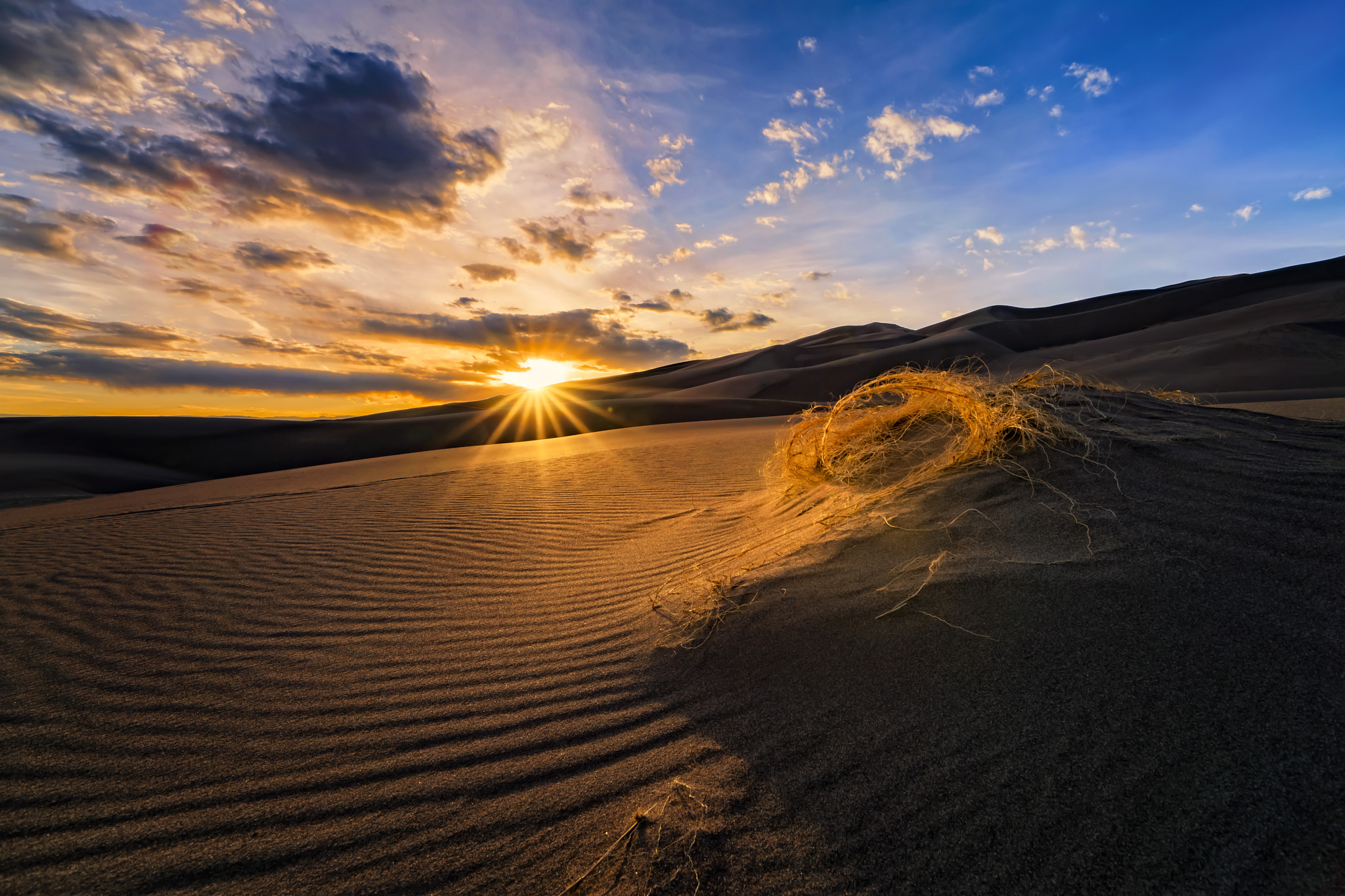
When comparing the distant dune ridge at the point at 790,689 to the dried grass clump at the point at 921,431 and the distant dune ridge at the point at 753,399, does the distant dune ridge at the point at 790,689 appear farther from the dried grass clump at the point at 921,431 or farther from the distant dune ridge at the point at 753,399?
the distant dune ridge at the point at 753,399

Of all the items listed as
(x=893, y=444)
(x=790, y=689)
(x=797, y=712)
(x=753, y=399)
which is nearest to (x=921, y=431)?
(x=893, y=444)

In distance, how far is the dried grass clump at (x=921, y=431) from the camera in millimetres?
3480

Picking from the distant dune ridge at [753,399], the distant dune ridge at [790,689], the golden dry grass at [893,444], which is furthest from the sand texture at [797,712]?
the distant dune ridge at [753,399]

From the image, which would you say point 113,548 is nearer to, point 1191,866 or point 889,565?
point 889,565

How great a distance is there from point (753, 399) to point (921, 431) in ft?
70.1

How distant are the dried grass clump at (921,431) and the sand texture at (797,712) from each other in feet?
0.77

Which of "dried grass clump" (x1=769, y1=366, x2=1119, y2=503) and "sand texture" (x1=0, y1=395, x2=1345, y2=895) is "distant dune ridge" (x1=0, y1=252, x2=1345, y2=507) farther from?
"sand texture" (x1=0, y1=395, x2=1345, y2=895)

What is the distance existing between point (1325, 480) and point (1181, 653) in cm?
165

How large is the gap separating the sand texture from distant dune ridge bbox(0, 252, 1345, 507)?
3.83 metres

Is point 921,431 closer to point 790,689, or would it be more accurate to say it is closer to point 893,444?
point 893,444

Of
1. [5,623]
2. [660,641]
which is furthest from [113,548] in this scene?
[660,641]

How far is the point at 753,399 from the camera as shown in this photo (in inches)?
1006

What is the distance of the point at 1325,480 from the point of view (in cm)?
263

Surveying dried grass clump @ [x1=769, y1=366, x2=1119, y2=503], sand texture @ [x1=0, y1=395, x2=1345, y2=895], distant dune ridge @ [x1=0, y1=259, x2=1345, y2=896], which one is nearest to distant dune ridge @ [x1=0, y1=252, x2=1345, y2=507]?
dried grass clump @ [x1=769, y1=366, x2=1119, y2=503]
